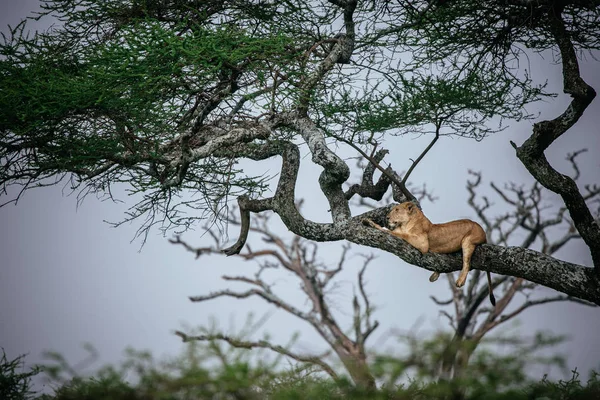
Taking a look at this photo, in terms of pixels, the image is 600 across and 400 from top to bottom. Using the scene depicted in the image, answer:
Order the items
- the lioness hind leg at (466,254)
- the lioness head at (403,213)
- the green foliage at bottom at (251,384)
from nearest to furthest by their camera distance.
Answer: the green foliage at bottom at (251,384) → the lioness hind leg at (466,254) → the lioness head at (403,213)

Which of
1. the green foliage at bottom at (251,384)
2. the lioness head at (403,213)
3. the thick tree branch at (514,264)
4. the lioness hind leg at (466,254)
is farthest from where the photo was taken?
the lioness head at (403,213)

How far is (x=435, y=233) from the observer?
4.98 meters

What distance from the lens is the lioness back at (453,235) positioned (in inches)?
193

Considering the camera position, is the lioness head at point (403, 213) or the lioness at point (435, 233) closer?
the lioness at point (435, 233)

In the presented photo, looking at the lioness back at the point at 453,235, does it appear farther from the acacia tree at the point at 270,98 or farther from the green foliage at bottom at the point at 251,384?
the green foliage at bottom at the point at 251,384

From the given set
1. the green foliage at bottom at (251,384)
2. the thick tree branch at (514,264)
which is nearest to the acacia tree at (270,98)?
the thick tree branch at (514,264)

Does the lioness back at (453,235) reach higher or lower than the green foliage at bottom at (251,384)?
higher

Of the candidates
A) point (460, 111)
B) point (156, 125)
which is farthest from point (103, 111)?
point (460, 111)

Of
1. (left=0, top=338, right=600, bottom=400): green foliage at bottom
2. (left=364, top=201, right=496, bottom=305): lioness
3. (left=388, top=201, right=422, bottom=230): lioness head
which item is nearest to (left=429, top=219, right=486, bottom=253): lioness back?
(left=364, top=201, right=496, bottom=305): lioness

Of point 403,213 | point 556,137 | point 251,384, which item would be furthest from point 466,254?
point 251,384

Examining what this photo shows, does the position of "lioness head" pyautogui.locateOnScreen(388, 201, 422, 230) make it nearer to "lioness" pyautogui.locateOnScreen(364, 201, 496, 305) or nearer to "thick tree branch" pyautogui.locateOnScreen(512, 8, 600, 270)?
"lioness" pyautogui.locateOnScreen(364, 201, 496, 305)

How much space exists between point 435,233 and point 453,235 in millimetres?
128

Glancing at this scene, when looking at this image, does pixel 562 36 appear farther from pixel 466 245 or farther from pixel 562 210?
pixel 562 210

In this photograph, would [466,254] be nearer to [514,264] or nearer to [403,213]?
[514,264]
